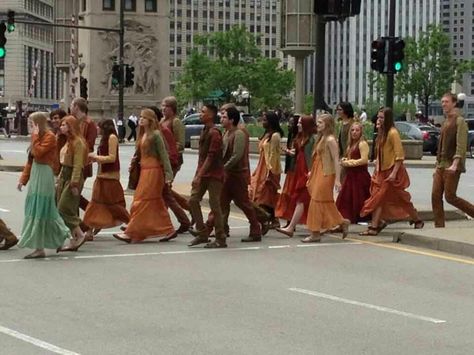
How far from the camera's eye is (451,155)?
48.2ft

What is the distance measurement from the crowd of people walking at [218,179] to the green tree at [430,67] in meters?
78.1

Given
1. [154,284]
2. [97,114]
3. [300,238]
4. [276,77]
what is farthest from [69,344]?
[276,77]

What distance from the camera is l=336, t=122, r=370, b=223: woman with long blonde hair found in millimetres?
15266

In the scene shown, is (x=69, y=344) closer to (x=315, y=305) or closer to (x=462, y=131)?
(x=315, y=305)

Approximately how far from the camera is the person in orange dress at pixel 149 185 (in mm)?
14203

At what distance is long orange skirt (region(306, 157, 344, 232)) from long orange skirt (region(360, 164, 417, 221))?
2.38ft

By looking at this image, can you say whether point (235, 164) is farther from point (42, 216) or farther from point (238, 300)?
point (238, 300)

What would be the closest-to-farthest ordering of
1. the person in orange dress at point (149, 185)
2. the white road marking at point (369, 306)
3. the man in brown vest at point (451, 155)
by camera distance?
the white road marking at point (369, 306), the person in orange dress at point (149, 185), the man in brown vest at point (451, 155)

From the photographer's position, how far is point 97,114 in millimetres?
61000

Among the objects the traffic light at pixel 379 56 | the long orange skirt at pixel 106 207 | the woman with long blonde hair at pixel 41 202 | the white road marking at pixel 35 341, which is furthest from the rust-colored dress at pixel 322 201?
the traffic light at pixel 379 56

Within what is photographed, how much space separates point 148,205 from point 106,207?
0.61m

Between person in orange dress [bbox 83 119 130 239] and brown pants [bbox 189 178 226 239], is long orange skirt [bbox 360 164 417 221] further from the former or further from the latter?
person in orange dress [bbox 83 119 130 239]

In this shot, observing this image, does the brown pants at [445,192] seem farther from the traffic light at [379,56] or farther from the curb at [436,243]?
the traffic light at [379,56]

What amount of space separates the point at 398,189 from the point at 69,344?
7.98m
